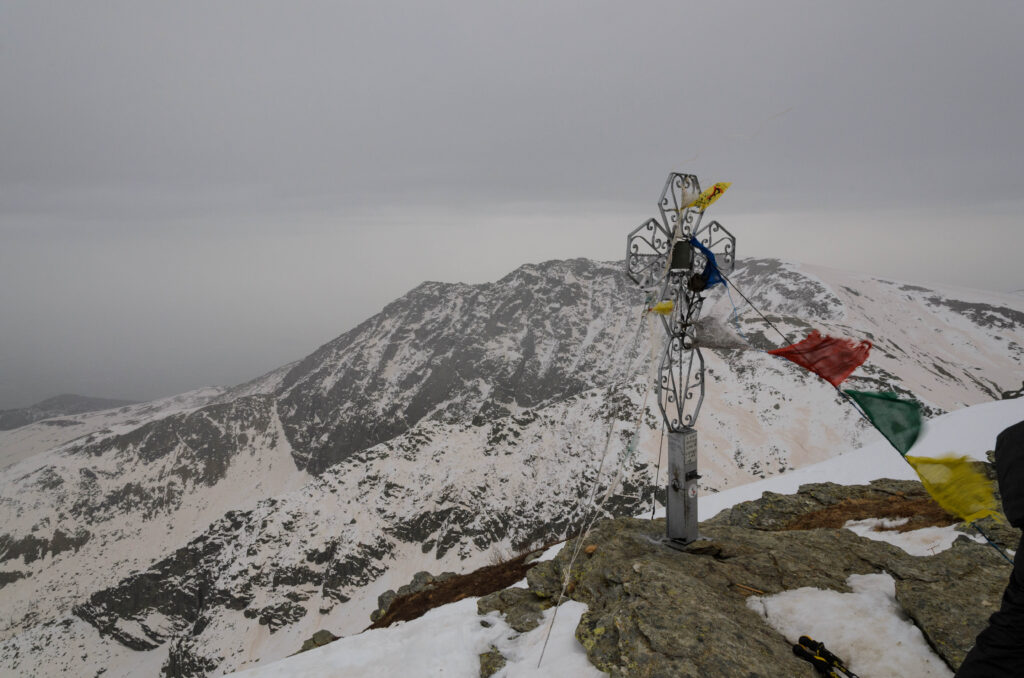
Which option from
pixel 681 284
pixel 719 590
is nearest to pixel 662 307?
pixel 681 284

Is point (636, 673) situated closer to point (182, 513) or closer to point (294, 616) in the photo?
point (294, 616)

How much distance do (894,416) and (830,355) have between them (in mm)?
1443

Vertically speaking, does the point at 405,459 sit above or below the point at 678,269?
below

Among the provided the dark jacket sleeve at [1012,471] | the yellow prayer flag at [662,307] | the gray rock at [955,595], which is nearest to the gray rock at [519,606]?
the gray rock at [955,595]

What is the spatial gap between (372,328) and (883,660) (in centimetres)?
15804

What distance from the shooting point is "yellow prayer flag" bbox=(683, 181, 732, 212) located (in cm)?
771

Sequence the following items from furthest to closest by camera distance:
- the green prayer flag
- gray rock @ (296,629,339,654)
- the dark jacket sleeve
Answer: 1. gray rock @ (296,629,339,654)
2. the green prayer flag
3. the dark jacket sleeve

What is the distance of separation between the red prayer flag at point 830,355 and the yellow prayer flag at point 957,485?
184 centimetres

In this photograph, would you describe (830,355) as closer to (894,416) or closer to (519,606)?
(894,416)

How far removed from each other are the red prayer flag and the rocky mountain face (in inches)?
37.5

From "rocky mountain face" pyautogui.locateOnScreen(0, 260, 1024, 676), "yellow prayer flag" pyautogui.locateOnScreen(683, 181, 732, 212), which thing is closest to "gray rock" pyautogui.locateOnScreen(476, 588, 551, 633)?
"rocky mountain face" pyautogui.locateOnScreen(0, 260, 1024, 676)

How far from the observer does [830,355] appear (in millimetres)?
7117

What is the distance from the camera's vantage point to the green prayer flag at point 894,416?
582 centimetres

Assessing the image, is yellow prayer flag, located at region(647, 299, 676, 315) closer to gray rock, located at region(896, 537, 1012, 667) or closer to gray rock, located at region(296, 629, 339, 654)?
gray rock, located at region(896, 537, 1012, 667)
